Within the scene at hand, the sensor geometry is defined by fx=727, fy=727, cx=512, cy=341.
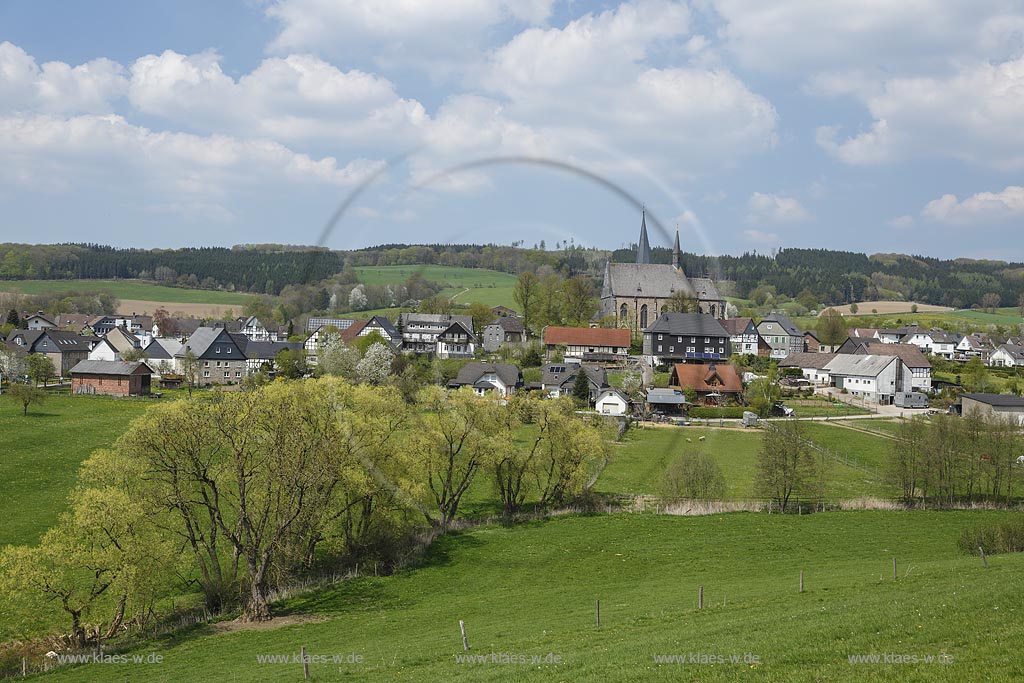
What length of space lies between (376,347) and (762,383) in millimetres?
33559

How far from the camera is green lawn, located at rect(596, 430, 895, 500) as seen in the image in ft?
128

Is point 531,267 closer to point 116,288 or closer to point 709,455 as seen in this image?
point 709,455

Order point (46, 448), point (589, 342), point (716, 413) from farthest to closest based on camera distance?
point (589, 342) < point (716, 413) < point (46, 448)

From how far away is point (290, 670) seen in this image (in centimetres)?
1573

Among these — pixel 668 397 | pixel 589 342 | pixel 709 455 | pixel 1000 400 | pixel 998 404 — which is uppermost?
pixel 589 342

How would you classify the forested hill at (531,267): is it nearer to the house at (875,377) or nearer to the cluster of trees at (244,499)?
the cluster of trees at (244,499)

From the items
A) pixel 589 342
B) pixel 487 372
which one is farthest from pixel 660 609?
pixel 589 342

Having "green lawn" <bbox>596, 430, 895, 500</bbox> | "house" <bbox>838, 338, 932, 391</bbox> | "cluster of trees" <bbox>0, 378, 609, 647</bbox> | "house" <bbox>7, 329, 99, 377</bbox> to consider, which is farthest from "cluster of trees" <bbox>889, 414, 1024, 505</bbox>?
"house" <bbox>7, 329, 99, 377</bbox>

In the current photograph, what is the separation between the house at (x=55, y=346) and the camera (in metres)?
84.6

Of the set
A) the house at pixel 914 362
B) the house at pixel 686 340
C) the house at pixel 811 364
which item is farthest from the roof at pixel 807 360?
the house at pixel 686 340

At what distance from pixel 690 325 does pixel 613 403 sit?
47.9 ft

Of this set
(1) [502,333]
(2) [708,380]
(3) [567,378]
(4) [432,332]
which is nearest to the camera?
(2) [708,380]

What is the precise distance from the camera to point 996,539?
2525 cm

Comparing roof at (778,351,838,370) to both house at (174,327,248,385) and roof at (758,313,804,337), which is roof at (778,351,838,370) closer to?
roof at (758,313,804,337)
